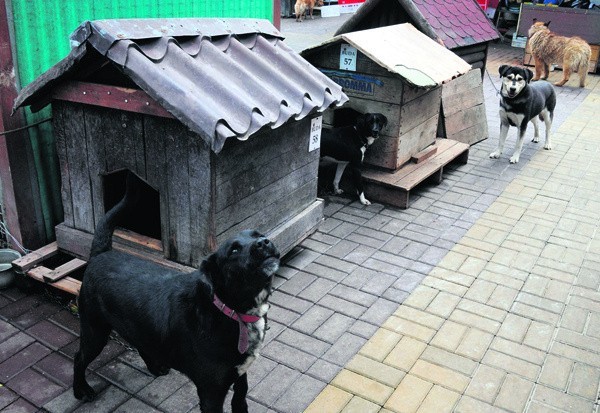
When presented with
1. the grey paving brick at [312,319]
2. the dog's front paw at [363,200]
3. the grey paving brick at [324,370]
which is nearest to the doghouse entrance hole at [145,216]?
the grey paving brick at [312,319]

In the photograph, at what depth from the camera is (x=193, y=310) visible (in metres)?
2.98

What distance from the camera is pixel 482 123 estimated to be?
29.1 ft

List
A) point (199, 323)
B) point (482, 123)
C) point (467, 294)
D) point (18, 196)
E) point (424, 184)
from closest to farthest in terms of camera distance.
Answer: point (199, 323) < point (18, 196) < point (467, 294) < point (424, 184) < point (482, 123)

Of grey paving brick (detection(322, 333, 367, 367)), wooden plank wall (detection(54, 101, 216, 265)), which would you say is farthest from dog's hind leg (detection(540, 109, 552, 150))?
wooden plank wall (detection(54, 101, 216, 265))

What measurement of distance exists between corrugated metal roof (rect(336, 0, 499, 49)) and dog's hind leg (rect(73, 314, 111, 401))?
19.3 ft

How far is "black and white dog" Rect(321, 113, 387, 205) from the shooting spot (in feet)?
20.4

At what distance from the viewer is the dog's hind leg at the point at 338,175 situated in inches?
262

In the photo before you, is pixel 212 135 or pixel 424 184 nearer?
pixel 212 135

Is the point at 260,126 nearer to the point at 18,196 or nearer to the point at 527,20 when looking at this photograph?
the point at 18,196

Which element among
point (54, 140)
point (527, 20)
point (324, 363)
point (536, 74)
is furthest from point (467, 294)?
point (527, 20)

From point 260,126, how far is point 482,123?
600 centimetres

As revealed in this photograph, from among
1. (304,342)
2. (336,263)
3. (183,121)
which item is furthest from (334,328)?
(183,121)

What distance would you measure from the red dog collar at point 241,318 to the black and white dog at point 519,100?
5994 mm

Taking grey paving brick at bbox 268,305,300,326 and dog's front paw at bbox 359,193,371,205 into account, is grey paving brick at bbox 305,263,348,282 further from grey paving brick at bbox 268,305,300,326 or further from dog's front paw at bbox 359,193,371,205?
dog's front paw at bbox 359,193,371,205
